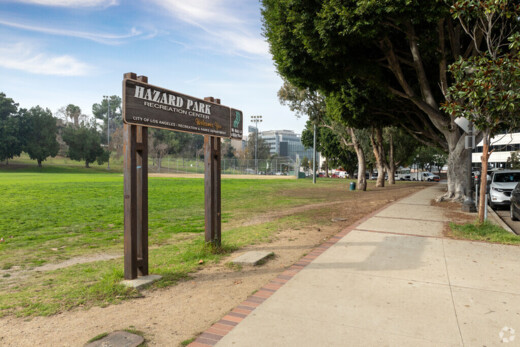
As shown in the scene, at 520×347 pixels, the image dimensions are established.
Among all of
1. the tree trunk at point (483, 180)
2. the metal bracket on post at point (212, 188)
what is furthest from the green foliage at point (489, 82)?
the metal bracket on post at point (212, 188)

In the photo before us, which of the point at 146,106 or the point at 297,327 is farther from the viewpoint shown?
the point at 146,106

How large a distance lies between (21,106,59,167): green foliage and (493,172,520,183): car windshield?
2894 inches

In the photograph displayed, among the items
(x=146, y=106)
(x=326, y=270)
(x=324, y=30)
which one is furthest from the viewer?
(x=324, y=30)

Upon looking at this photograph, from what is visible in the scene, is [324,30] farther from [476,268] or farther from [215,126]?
[476,268]

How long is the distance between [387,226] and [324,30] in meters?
6.68

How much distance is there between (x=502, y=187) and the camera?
1441 centimetres

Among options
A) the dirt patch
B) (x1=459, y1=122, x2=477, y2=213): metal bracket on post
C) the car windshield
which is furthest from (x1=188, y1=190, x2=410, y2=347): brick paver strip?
the car windshield

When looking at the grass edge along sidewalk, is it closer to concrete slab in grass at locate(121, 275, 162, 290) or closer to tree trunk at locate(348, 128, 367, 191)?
concrete slab in grass at locate(121, 275, 162, 290)

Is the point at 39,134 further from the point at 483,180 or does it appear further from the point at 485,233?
the point at 485,233

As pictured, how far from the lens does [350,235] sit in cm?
821

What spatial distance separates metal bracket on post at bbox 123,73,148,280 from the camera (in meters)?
4.88

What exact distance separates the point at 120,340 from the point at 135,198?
207 centimetres

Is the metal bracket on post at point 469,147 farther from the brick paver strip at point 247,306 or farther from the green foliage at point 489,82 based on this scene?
the brick paver strip at point 247,306

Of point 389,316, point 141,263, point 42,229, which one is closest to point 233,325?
point 389,316
